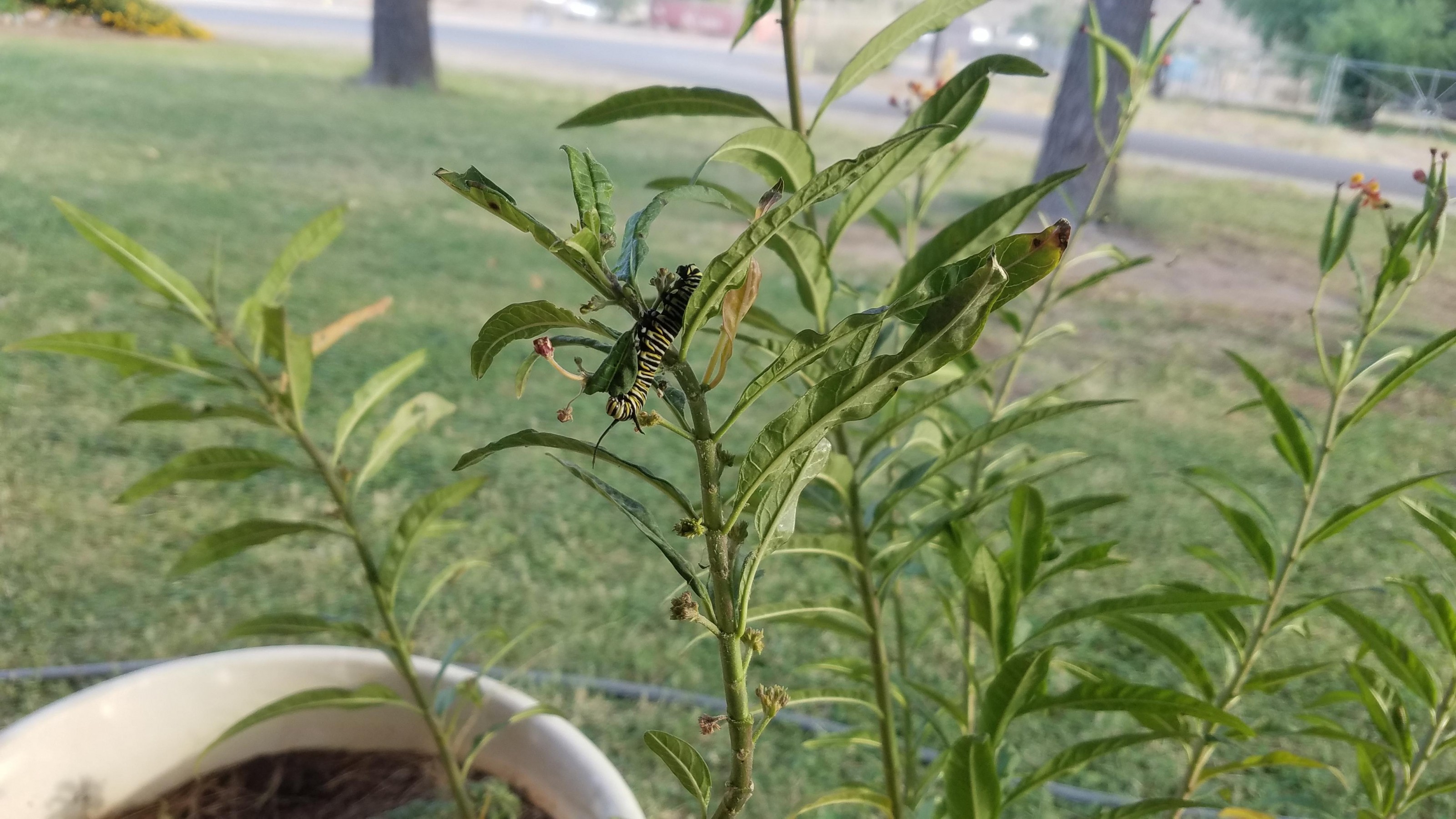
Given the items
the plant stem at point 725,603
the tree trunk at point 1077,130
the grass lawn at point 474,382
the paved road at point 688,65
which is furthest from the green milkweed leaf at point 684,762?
the tree trunk at point 1077,130

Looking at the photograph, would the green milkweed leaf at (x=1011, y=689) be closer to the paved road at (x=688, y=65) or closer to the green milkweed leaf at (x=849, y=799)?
the green milkweed leaf at (x=849, y=799)

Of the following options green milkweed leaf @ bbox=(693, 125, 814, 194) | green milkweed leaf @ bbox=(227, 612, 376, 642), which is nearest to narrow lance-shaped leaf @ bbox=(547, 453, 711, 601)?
green milkweed leaf @ bbox=(693, 125, 814, 194)

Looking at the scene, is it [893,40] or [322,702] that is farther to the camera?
[322,702]

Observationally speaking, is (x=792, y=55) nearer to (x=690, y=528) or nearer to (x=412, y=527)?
(x=690, y=528)

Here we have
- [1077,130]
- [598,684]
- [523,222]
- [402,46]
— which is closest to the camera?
[523,222]

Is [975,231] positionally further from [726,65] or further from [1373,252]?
[726,65]

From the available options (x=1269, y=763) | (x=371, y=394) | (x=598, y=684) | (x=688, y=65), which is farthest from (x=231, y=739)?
(x=688, y=65)

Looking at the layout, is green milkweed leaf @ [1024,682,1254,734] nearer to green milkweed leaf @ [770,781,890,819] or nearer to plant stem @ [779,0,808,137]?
green milkweed leaf @ [770,781,890,819]

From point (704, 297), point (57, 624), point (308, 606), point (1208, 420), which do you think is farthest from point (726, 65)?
point (704, 297)
